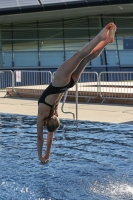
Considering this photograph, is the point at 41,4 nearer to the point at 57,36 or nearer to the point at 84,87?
the point at 57,36

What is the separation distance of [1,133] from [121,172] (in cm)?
437

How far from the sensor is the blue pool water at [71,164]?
6714 mm

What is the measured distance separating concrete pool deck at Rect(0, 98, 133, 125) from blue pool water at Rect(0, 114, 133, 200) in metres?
2.21

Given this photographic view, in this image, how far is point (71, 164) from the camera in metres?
8.42

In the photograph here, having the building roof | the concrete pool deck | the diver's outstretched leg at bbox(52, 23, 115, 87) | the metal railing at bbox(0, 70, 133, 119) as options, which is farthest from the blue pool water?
the building roof

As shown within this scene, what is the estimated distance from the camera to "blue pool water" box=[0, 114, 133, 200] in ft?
22.0

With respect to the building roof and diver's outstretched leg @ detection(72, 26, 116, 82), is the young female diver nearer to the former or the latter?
diver's outstretched leg @ detection(72, 26, 116, 82)

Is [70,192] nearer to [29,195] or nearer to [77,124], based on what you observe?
[29,195]

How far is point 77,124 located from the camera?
41.2ft

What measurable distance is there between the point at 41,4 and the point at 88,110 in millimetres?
13661

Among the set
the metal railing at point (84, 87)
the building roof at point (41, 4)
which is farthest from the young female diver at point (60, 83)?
the building roof at point (41, 4)

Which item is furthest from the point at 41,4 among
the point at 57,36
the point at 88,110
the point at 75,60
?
the point at 75,60

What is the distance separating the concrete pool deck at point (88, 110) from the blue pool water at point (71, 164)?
2.21 metres

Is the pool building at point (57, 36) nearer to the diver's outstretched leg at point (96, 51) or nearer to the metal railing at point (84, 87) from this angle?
the metal railing at point (84, 87)
